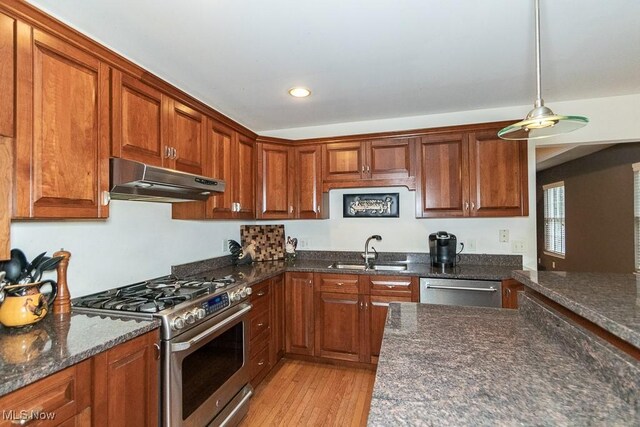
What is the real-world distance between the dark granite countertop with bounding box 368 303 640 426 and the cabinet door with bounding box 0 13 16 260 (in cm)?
145

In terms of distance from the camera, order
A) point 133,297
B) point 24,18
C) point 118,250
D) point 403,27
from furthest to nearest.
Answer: point 118,250
point 133,297
point 403,27
point 24,18

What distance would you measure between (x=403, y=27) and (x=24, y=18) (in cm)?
169

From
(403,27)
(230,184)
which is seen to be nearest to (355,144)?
(230,184)

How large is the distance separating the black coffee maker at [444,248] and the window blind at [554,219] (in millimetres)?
4634

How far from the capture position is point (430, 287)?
8.20 ft

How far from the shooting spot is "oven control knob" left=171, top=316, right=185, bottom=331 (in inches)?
57.7

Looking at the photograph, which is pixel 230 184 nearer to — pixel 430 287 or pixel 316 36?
pixel 316 36

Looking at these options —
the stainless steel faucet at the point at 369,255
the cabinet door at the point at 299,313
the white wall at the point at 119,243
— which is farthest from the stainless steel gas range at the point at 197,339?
the stainless steel faucet at the point at 369,255

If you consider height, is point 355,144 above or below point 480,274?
above

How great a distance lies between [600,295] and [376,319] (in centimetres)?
176

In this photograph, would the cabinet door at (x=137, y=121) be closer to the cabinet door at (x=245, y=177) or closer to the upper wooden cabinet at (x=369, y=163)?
the cabinet door at (x=245, y=177)

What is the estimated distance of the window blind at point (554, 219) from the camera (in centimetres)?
602

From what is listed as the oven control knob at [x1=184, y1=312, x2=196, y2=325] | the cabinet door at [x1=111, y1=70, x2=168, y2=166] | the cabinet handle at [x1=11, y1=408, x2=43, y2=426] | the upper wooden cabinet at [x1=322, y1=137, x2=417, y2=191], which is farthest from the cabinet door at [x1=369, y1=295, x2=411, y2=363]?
the cabinet handle at [x1=11, y1=408, x2=43, y2=426]

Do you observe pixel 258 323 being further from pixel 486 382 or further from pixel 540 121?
pixel 540 121
